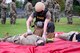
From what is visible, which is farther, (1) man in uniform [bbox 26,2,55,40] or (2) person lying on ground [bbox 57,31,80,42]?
(1) man in uniform [bbox 26,2,55,40]

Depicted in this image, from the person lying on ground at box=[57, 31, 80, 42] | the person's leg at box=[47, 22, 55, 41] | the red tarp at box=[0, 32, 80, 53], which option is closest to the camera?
the red tarp at box=[0, 32, 80, 53]

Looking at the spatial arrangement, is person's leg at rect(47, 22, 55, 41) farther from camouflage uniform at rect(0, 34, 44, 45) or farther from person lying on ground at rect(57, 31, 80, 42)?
camouflage uniform at rect(0, 34, 44, 45)

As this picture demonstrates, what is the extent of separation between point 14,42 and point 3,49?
0.71 meters

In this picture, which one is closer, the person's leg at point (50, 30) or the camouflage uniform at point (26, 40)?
the camouflage uniform at point (26, 40)

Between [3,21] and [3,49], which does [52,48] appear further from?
[3,21]

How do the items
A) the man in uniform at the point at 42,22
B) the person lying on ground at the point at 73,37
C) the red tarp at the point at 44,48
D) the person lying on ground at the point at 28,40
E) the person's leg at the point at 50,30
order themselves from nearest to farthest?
the red tarp at the point at 44,48 → the person lying on ground at the point at 28,40 → the person lying on ground at the point at 73,37 → the man in uniform at the point at 42,22 → the person's leg at the point at 50,30

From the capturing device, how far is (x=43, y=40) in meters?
6.00

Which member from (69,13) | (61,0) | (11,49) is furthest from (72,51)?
(61,0)

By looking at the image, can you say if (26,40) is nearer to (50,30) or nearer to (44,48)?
(44,48)

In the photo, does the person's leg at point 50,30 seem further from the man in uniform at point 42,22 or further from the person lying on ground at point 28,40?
the person lying on ground at point 28,40

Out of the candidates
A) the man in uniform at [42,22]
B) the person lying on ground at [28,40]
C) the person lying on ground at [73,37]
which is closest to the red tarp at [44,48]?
the person lying on ground at [28,40]

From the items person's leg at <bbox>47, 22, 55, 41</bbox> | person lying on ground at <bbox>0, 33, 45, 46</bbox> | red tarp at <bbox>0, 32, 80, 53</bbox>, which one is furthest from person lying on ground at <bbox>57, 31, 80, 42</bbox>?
person lying on ground at <bbox>0, 33, 45, 46</bbox>

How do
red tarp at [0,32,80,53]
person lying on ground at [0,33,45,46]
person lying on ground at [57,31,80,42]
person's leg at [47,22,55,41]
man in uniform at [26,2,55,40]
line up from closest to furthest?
red tarp at [0,32,80,53] < person lying on ground at [0,33,45,46] < person lying on ground at [57,31,80,42] < man in uniform at [26,2,55,40] < person's leg at [47,22,55,41]

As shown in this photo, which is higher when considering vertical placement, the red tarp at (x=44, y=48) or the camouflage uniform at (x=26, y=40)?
the camouflage uniform at (x=26, y=40)
